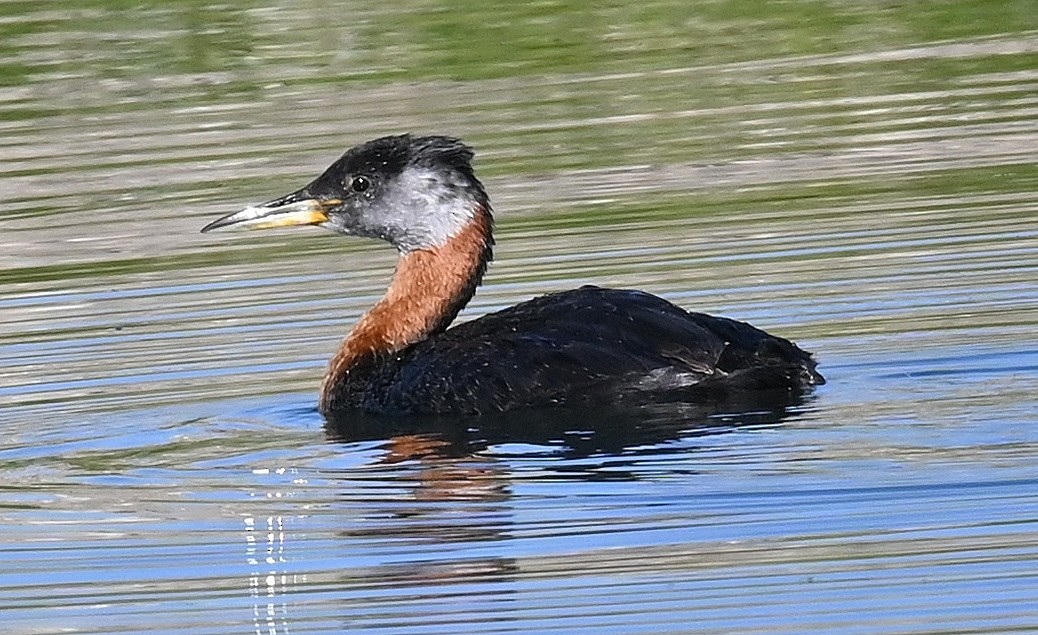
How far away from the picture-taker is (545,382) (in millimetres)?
9812

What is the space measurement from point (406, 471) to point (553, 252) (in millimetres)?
4351

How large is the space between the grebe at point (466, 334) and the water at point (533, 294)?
0.25m

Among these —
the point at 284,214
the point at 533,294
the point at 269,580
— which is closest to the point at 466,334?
the point at 284,214

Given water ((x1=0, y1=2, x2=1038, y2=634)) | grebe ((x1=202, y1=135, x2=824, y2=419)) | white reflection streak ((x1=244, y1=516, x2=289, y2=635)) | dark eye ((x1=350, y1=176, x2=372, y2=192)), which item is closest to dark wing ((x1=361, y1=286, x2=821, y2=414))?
grebe ((x1=202, y1=135, x2=824, y2=419))

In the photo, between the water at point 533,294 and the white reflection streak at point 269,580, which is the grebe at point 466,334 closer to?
the water at point 533,294

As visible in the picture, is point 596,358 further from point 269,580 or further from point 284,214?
point 269,580

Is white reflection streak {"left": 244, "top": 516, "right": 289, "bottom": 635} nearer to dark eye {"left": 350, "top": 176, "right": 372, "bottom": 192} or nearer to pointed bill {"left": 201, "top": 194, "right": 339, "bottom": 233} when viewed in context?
pointed bill {"left": 201, "top": 194, "right": 339, "bottom": 233}

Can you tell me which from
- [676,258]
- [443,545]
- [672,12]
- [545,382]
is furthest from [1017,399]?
[672,12]

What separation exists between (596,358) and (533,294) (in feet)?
8.52

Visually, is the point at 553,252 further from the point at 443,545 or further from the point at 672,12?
the point at 672,12

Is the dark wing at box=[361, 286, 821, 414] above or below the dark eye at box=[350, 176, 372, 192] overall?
below

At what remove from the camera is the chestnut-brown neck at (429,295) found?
35.8ft

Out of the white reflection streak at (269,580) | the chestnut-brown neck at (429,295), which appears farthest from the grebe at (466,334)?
the white reflection streak at (269,580)

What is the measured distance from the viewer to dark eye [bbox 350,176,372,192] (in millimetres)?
11180
